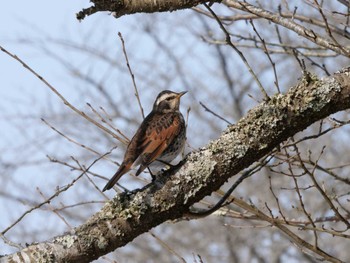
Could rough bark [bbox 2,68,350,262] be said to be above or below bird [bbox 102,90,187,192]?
below

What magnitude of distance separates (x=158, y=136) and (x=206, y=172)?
156 cm

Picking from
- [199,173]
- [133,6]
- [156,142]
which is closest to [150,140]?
[156,142]

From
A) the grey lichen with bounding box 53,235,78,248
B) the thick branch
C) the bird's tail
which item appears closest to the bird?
the bird's tail

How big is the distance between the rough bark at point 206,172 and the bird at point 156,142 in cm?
84

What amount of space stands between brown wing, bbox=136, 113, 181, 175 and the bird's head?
98cm

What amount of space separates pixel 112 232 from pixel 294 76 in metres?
16.7

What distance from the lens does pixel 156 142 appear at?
18.6ft

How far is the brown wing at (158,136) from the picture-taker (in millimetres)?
5459

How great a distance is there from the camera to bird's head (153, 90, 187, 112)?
705cm

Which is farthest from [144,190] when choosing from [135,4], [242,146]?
[135,4]

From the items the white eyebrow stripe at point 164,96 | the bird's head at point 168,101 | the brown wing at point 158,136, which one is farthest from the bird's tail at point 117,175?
the white eyebrow stripe at point 164,96

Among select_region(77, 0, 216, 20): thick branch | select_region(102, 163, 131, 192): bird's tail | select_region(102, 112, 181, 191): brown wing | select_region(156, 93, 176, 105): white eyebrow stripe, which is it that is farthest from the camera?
select_region(156, 93, 176, 105): white eyebrow stripe

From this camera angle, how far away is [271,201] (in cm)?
1828

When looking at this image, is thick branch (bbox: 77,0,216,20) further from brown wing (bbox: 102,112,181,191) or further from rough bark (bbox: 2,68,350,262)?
brown wing (bbox: 102,112,181,191)
